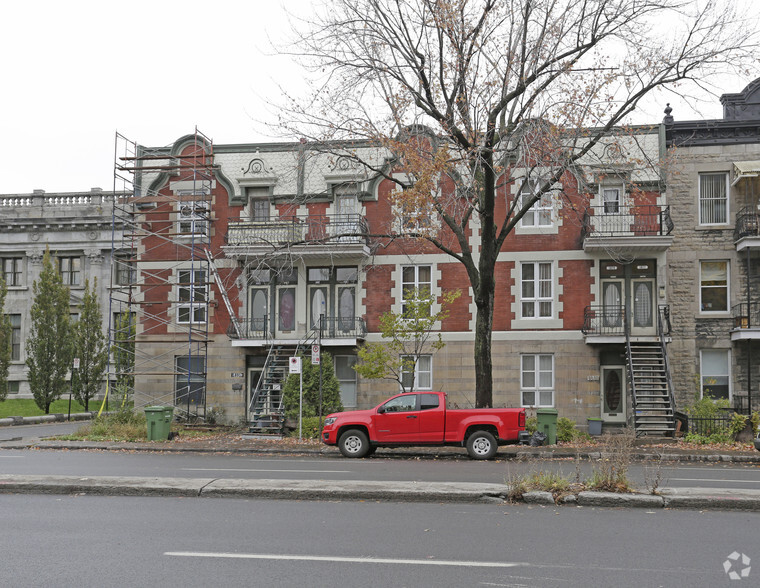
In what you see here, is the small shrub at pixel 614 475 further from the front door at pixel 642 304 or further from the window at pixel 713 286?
the window at pixel 713 286

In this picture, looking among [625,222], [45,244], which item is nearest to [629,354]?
[625,222]

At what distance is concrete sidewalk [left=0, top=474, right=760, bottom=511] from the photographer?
10.7m

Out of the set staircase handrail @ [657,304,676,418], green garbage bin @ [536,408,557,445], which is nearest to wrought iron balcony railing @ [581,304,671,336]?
staircase handrail @ [657,304,676,418]

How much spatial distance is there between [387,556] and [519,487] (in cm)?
390

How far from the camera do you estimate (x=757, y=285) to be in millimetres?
27203

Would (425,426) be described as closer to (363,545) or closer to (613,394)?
(613,394)

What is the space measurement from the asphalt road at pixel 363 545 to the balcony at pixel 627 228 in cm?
1650

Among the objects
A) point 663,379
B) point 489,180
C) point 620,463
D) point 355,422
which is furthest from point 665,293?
point 620,463

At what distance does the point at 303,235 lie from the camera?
92.5ft

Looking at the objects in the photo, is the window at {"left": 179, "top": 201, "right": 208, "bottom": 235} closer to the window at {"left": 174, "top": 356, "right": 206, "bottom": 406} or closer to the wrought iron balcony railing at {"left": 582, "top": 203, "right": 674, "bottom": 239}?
the window at {"left": 174, "top": 356, "right": 206, "bottom": 406}

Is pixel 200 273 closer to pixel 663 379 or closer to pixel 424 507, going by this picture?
pixel 663 379

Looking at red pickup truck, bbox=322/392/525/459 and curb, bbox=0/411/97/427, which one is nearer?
red pickup truck, bbox=322/392/525/459

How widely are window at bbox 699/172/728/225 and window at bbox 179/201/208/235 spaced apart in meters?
18.2

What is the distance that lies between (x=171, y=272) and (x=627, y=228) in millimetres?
17273
